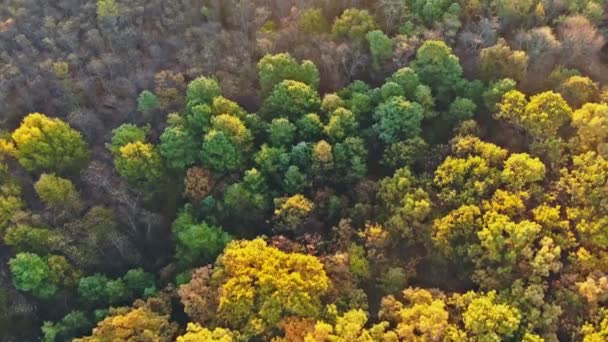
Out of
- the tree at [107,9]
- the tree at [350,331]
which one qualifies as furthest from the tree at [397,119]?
the tree at [107,9]

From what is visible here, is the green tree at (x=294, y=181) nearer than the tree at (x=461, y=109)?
Yes

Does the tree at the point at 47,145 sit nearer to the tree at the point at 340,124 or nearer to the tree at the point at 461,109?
the tree at the point at 340,124

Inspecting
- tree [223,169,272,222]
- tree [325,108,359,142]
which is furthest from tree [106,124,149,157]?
tree [325,108,359,142]

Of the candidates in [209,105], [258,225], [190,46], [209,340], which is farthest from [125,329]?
[190,46]

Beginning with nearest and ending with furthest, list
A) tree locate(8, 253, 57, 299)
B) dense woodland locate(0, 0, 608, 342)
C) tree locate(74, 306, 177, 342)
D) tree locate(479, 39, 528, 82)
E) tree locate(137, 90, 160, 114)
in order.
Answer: dense woodland locate(0, 0, 608, 342), tree locate(74, 306, 177, 342), tree locate(8, 253, 57, 299), tree locate(479, 39, 528, 82), tree locate(137, 90, 160, 114)

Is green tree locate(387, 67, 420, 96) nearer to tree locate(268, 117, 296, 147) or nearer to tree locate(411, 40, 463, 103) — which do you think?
tree locate(411, 40, 463, 103)

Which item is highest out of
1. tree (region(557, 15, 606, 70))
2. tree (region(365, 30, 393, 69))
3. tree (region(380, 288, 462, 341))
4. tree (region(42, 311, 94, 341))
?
tree (region(557, 15, 606, 70))

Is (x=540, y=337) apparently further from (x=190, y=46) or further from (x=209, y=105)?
(x=190, y=46)
